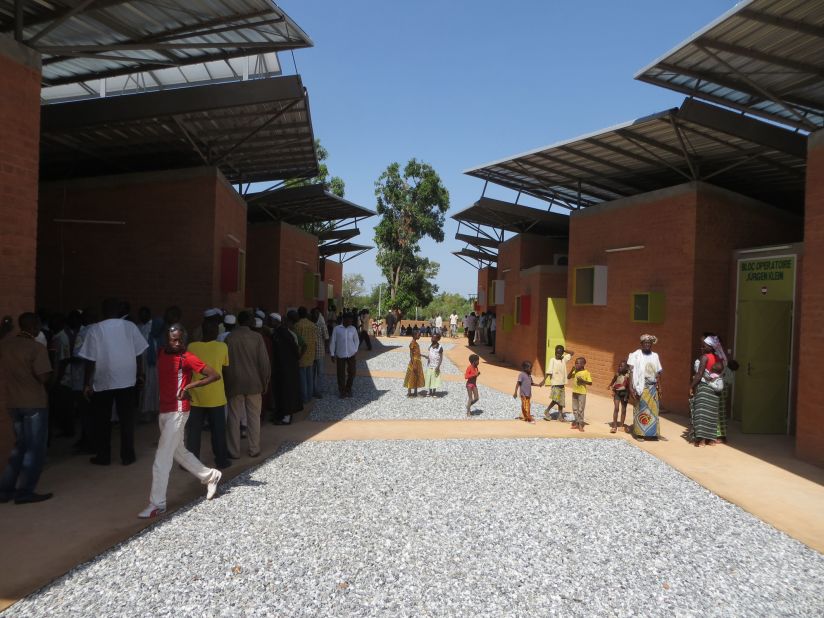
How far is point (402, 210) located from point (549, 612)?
3042 centimetres

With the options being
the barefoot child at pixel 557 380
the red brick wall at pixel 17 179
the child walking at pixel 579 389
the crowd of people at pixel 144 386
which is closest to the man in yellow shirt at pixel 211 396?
the crowd of people at pixel 144 386

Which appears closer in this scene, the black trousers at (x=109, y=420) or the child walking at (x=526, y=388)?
the black trousers at (x=109, y=420)

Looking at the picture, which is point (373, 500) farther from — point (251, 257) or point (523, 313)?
point (251, 257)

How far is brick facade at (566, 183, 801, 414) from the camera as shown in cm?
982

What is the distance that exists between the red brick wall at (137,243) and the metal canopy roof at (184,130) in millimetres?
684

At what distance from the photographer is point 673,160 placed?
10.9 m

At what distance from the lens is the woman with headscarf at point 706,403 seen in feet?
25.6

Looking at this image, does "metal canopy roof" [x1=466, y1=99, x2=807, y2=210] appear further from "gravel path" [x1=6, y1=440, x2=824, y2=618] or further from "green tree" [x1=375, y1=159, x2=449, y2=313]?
"green tree" [x1=375, y1=159, x2=449, y2=313]

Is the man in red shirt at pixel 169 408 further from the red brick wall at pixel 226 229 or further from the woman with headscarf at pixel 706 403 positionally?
the woman with headscarf at pixel 706 403

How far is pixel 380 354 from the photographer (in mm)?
20391

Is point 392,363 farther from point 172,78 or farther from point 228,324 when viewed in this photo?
point 228,324

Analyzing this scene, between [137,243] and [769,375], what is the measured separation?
410 inches

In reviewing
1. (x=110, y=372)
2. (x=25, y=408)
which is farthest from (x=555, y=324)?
(x=25, y=408)

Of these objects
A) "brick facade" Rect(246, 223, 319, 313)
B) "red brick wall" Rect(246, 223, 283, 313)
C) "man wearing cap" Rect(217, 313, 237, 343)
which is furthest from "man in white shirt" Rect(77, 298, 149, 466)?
"red brick wall" Rect(246, 223, 283, 313)
